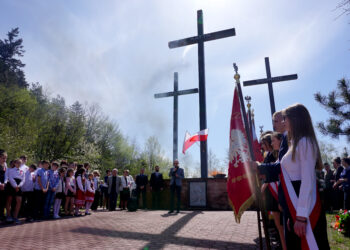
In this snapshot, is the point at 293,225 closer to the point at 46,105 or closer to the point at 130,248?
the point at 130,248

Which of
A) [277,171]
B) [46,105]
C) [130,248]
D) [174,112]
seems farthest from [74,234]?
[46,105]

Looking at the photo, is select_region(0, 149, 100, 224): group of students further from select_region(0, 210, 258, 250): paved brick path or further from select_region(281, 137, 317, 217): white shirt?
select_region(281, 137, 317, 217): white shirt

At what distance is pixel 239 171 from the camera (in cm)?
340

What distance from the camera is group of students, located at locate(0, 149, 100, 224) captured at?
764 cm

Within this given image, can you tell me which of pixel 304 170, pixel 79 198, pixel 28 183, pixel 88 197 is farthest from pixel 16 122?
pixel 304 170

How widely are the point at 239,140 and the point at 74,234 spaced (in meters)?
4.76

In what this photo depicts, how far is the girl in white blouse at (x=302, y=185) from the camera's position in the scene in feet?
7.09

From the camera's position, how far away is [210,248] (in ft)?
14.6

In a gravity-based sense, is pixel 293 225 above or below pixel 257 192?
below

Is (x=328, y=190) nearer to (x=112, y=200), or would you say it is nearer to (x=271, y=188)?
(x=271, y=188)

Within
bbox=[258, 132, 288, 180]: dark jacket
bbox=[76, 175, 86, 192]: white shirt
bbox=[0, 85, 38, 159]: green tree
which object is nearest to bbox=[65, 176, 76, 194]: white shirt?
bbox=[76, 175, 86, 192]: white shirt

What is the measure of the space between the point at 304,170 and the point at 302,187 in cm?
16

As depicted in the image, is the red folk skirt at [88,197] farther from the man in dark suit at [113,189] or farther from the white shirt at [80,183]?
the man in dark suit at [113,189]

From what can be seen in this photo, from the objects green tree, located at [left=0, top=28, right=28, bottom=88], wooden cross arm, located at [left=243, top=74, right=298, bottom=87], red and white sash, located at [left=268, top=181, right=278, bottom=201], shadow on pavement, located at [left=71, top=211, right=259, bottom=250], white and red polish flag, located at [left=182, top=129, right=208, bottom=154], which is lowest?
shadow on pavement, located at [left=71, top=211, right=259, bottom=250]
